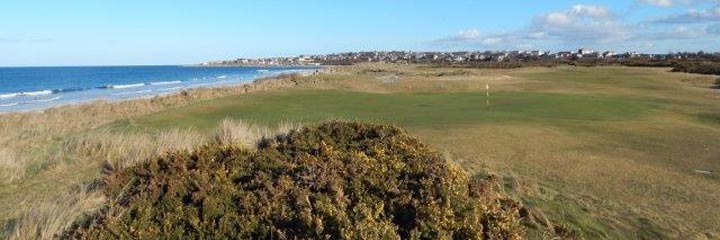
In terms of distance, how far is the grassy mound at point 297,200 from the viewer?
5.14m

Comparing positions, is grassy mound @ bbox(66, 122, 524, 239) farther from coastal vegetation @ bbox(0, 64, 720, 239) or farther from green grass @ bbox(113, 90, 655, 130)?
green grass @ bbox(113, 90, 655, 130)

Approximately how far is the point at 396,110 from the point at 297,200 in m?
20.5

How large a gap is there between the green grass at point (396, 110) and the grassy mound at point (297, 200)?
39.9 feet

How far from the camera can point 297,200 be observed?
216 inches

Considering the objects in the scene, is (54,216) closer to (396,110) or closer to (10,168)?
(10,168)

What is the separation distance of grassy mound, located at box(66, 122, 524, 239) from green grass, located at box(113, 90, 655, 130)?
12155 mm

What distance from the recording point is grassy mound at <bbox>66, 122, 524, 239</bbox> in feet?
16.9

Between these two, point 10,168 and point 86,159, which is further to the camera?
point 86,159

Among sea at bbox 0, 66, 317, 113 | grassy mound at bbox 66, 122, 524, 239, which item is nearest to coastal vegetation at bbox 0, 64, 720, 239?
grassy mound at bbox 66, 122, 524, 239

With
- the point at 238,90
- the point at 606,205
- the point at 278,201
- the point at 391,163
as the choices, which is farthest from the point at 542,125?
the point at 238,90

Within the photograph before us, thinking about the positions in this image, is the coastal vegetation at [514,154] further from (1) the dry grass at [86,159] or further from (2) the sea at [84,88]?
(2) the sea at [84,88]

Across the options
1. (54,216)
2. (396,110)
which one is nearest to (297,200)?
(54,216)

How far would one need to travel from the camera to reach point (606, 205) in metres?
9.62

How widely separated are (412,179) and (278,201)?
1.32 m
